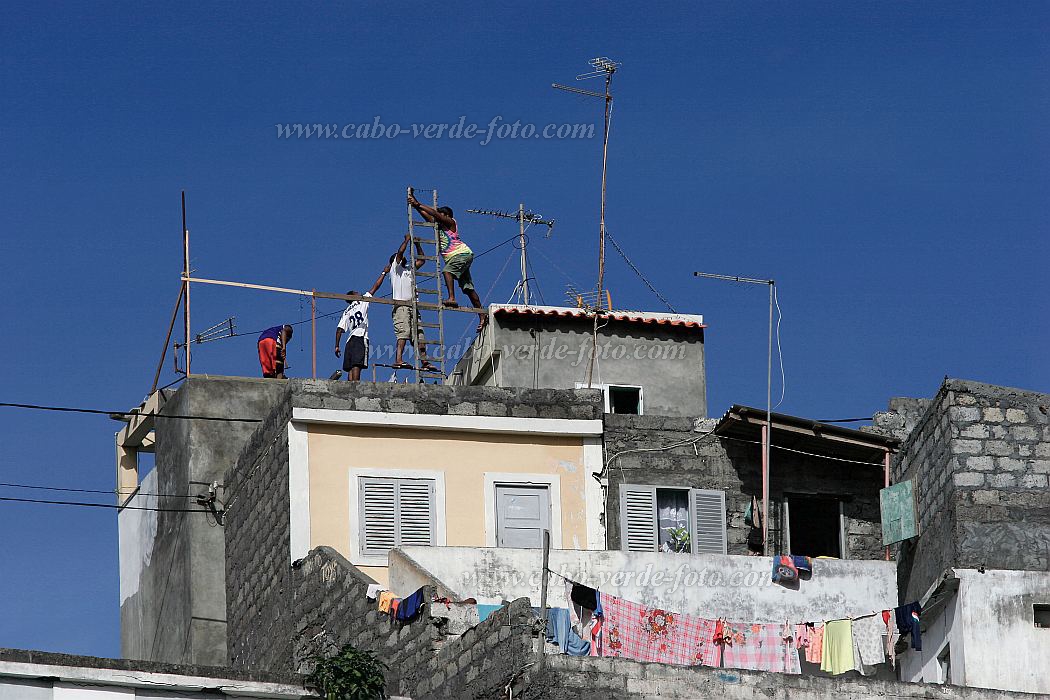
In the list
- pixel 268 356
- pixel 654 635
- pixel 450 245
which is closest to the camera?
pixel 654 635

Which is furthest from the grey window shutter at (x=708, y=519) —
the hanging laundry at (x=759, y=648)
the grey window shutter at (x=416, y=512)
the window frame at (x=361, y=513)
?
the hanging laundry at (x=759, y=648)

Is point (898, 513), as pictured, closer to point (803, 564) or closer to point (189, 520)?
point (803, 564)

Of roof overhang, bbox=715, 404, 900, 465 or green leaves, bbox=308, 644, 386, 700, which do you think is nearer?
green leaves, bbox=308, 644, 386, 700

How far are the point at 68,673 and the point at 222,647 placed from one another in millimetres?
11342

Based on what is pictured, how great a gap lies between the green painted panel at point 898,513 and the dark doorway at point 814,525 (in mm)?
2239

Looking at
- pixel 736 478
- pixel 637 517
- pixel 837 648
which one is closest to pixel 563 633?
pixel 837 648

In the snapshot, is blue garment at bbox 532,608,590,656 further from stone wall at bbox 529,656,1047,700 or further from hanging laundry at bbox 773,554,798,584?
hanging laundry at bbox 773,554,798,584

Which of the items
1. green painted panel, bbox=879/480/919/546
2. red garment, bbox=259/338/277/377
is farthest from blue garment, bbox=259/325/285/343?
green painted panel, bbox=879/480/919/546

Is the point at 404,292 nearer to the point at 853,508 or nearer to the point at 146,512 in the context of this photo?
the point at 146,512

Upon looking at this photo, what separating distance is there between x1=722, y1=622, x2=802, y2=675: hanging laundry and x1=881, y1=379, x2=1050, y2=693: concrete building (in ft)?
5.64

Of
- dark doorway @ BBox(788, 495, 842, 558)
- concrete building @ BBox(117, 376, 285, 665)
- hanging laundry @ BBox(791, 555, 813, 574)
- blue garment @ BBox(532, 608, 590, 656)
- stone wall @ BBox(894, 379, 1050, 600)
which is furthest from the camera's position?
concrete building @ BBox(117, 376, 285, 665)

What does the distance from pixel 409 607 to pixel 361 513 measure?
5.65 metres

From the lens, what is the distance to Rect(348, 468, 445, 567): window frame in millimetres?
27516

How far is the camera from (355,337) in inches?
1299
